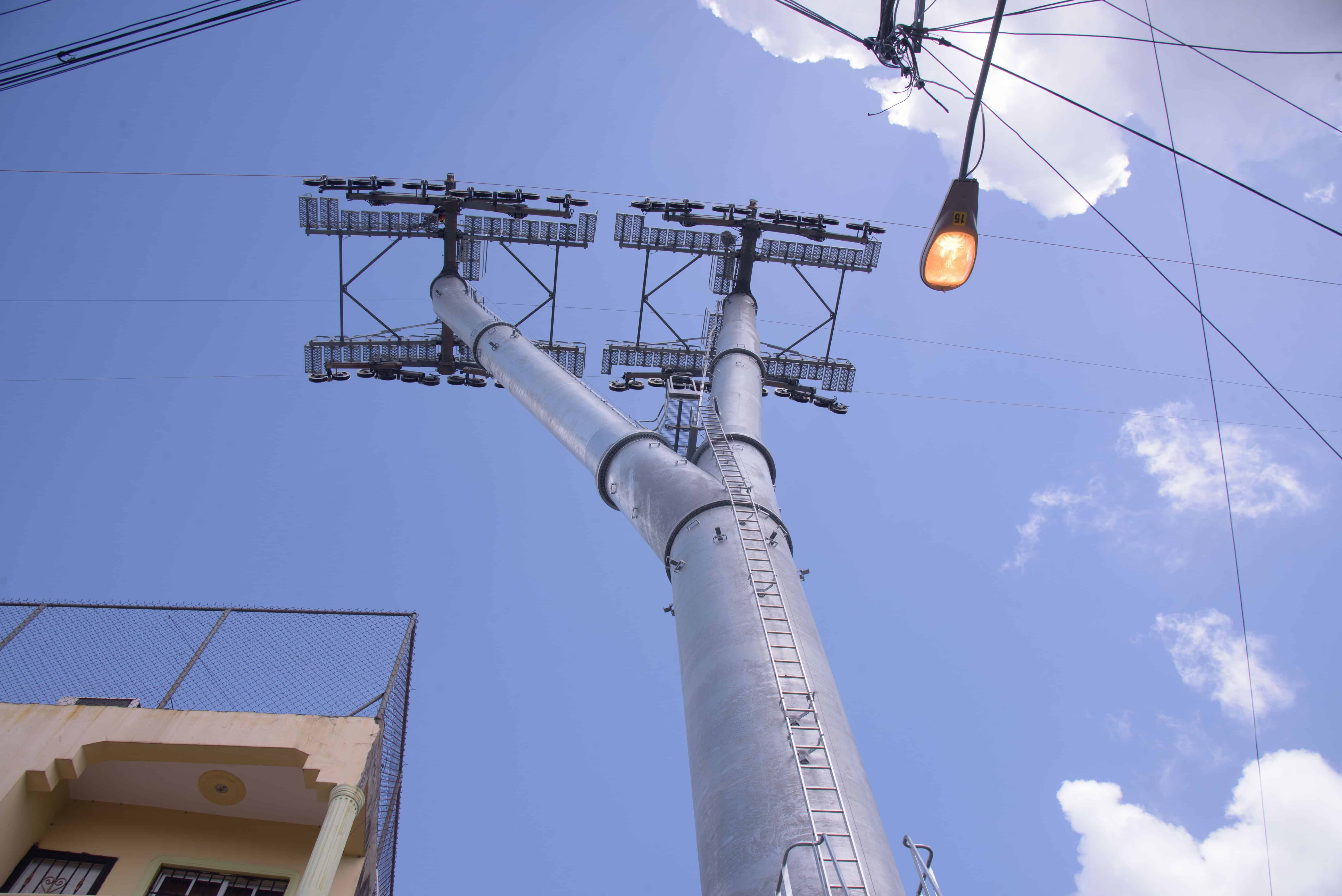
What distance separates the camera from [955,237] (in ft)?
27.3

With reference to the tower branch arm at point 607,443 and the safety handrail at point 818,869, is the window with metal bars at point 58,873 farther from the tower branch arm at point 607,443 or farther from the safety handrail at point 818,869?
the safety handrail at point 818,869

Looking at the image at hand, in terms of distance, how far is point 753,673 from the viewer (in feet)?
30.1

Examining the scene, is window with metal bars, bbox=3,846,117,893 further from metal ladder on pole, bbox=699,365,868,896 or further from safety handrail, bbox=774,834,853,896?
safety handrail, bbox=774,834,853,896

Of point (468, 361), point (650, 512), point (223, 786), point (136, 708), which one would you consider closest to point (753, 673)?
point (650, 512)

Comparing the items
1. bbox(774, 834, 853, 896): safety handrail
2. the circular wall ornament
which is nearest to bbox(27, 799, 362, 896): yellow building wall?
the circular wall ornament

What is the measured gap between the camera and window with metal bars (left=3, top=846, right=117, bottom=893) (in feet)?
36.8

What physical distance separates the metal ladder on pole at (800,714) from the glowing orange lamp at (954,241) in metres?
4.06

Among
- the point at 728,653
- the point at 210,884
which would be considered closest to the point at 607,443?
the point at 728,653

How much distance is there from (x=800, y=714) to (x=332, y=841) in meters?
5.49

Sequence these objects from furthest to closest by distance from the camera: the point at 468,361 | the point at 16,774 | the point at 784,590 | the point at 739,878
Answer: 1. the point at 468,361
2. the point at 16,774
3. the point at 784,590
4. the point at 739,878

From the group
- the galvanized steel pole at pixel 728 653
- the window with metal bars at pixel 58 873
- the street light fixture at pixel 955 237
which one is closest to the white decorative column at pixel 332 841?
the window with metal bars at pixel 58 873

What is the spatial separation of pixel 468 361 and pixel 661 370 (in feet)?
22.5

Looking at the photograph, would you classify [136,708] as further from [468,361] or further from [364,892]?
[468,361]

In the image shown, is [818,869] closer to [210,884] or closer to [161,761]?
[210,884]
